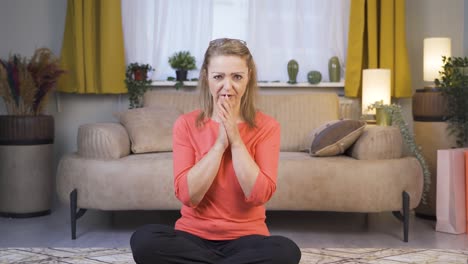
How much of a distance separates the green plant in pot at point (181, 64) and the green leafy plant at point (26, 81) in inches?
30.8

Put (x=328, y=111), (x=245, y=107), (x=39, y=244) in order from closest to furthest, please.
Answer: (x=245, y=107) → (x=39, y=244) → (x=328, y=111)

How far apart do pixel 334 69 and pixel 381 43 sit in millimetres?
376

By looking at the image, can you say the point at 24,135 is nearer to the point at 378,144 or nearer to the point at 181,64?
the point at 181,64

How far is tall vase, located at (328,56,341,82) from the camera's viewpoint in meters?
4.31

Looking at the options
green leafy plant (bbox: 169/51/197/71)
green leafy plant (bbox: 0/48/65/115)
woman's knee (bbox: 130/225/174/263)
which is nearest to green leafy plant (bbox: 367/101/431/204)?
green leafy plant (bbox: 169/51/197/71)

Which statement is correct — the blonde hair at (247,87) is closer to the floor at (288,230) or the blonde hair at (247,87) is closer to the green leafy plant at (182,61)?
the floor at (288,230)

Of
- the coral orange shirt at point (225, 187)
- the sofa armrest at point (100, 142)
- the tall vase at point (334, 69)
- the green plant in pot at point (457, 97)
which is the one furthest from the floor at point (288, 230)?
the coral orange shirt at point (225, 187)

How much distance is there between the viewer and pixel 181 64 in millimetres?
4230

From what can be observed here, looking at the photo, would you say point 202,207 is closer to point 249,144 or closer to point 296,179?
point 249,144

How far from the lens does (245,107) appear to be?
6.02ft

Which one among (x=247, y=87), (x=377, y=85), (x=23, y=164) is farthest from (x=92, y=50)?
(x=247, y=87)

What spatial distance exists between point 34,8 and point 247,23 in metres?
1.55

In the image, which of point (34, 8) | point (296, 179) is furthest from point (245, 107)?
point (34, 8)

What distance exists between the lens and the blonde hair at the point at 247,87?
1760 millimetres
